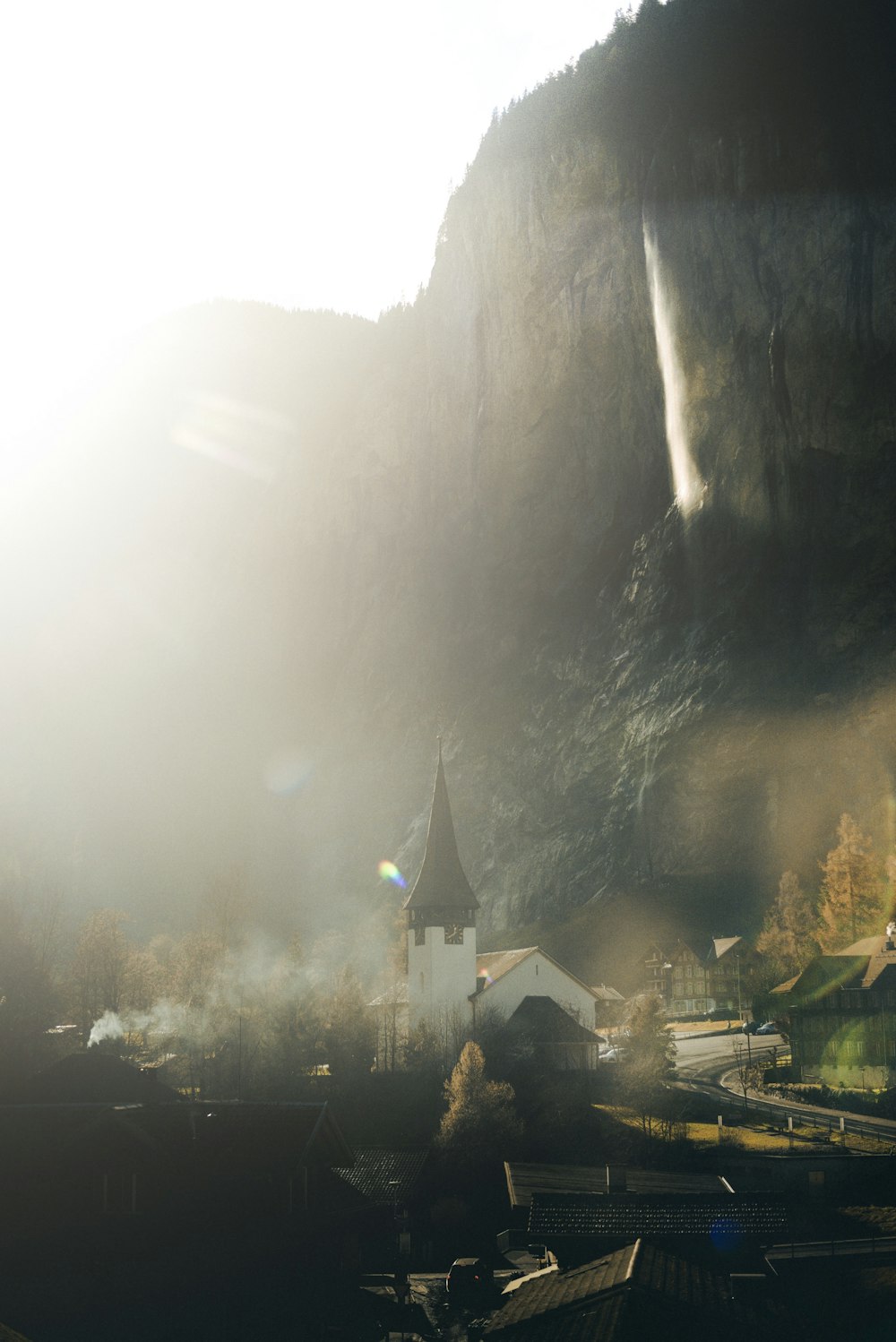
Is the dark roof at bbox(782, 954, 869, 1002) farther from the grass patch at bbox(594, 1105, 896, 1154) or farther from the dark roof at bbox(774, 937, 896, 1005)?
the grass patch at bbox(594, 1105, 896, 1154)

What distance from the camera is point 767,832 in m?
75.6

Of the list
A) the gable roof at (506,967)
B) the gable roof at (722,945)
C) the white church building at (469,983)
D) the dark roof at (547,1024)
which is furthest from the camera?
the gable roof at (722,945)

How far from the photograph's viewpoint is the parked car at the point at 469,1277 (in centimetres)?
3438

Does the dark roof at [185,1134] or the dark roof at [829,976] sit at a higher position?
the dark roof at [829,976]

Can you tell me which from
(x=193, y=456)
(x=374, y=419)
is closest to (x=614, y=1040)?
(x=374, y=419)

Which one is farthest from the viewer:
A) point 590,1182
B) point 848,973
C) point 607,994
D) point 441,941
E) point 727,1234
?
point 607,994

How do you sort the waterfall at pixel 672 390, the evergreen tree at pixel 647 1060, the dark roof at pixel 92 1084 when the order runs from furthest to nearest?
the waterfall at pixel 672 390 < the evergreen tree at pixel 647 1060 < the dark roof at pixel 92 1084

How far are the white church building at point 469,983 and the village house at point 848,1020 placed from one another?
929 cm

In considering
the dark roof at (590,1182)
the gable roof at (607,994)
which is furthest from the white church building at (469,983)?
the dark roof at (590,1182)

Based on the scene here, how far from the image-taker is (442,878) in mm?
61344

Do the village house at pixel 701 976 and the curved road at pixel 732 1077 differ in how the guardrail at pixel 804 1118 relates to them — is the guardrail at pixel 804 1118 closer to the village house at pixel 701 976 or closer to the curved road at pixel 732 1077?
the curved road at pixel 732 1077

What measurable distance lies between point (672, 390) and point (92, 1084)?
63.7m

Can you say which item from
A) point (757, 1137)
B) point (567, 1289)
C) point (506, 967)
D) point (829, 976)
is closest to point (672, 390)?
point (829, 976)

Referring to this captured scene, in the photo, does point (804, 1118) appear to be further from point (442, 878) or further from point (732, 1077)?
point (442, 878)
